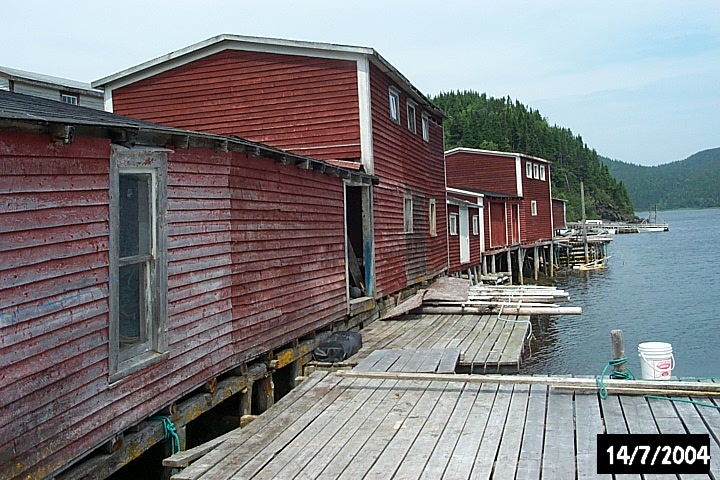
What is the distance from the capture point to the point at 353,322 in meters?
13.6

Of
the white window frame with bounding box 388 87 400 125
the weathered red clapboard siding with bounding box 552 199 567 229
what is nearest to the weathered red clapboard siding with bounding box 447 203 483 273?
the white window frame with bounding box 388 87 400 125

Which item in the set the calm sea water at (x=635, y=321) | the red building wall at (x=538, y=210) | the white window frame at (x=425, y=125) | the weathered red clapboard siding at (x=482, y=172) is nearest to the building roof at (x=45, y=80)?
the white window frame at (x=425, y=125)

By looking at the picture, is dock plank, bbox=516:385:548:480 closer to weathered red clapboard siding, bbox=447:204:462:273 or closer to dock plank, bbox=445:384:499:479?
dock plank, bbox=445:384:499:479

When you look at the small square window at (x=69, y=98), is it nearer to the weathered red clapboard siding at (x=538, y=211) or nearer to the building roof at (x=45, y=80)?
the building roof at (x=45, y=80)

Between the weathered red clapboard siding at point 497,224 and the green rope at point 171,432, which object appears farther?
the weathered red clapboard siding at point 497,224

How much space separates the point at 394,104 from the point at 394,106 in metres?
0.06

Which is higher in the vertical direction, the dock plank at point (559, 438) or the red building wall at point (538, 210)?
the red building wall at point (538, 210)

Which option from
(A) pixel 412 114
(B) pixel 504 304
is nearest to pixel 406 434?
(B) pixel 504 304

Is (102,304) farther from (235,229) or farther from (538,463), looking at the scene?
(538,463)

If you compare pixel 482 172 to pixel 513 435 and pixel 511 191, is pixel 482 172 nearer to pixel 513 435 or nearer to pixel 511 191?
pixel 511 191

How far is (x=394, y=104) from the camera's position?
56.3 ft

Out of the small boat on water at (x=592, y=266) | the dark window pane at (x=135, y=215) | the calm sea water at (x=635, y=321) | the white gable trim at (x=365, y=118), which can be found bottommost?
the calm sea water at (x=635, y=321)

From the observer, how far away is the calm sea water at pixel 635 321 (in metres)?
17.4
